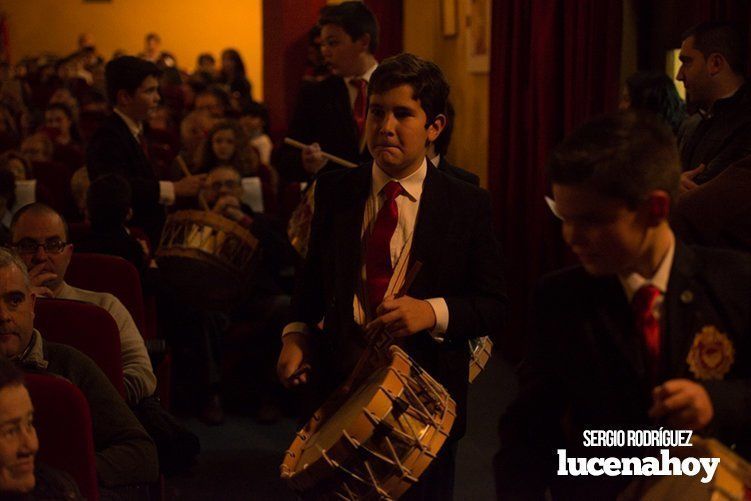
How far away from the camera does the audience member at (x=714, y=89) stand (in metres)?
3.76

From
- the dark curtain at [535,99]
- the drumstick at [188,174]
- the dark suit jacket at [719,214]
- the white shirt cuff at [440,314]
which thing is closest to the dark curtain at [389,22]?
the dark curtain at [535,99]

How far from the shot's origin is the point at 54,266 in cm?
375

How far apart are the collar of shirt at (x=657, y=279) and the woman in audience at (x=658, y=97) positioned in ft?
9.33

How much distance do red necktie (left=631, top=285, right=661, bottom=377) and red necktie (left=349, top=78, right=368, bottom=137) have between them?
303 cm

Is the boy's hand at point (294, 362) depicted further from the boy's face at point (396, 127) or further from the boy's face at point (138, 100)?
the boy's face at point (138, 100)

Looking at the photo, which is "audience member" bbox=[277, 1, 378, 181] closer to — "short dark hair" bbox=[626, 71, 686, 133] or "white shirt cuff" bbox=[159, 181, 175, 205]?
"white shirt cuff" bbox=[159, 181, 175, 205]

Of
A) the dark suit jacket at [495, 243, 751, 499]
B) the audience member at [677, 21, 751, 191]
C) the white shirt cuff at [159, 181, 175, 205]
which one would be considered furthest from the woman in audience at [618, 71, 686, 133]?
the dark suit jacket at [495, 243, 751, 499]

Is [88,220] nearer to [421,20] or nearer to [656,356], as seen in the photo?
[656,356]

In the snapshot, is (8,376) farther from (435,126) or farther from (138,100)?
(138,100)

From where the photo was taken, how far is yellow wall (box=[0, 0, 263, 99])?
80.1 feet

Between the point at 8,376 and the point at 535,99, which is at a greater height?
the point at 535,99

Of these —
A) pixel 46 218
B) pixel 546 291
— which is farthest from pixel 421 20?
pixel 546 291

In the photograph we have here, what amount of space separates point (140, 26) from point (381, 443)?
928 inches

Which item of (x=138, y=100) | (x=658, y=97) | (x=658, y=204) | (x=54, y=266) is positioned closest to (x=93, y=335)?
(x=54, y=266)
